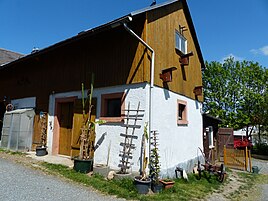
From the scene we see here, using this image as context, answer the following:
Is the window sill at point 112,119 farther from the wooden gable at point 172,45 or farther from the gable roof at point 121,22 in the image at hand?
the gable roof at point 121,22

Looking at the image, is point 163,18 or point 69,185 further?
point 163,18

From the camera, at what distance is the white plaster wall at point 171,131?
7.39 meters

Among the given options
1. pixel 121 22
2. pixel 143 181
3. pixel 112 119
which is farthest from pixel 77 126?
pixel 121 22

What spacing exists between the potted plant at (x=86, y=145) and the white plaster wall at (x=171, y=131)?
2225 mm

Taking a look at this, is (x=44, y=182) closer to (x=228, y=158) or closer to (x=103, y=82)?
(x=103, y=82)

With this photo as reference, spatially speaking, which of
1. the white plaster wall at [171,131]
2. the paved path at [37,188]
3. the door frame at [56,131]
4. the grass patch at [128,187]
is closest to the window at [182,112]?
the white plaster wall at [171,131]

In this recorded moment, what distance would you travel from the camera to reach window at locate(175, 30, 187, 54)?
9.62m

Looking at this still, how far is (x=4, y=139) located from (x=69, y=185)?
22.6 ft

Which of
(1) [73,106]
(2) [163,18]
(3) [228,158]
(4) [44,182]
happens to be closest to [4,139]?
(1) [73,106]

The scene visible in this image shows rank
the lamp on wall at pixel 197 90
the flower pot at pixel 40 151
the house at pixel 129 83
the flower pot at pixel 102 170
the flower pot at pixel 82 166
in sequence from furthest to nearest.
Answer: the lamp on wall at pixel 197 90 < the flower pot at pixel 40 151 < the house at pixel 129 83 < the flower pot at pixel 82 166 < the flower pot at pixel 102 170

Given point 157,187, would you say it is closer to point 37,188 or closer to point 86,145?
point 86,145

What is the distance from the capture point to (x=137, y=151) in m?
6.87

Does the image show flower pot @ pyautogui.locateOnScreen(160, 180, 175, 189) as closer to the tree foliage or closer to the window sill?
the window sill

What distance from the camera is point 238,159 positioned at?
555 inches
